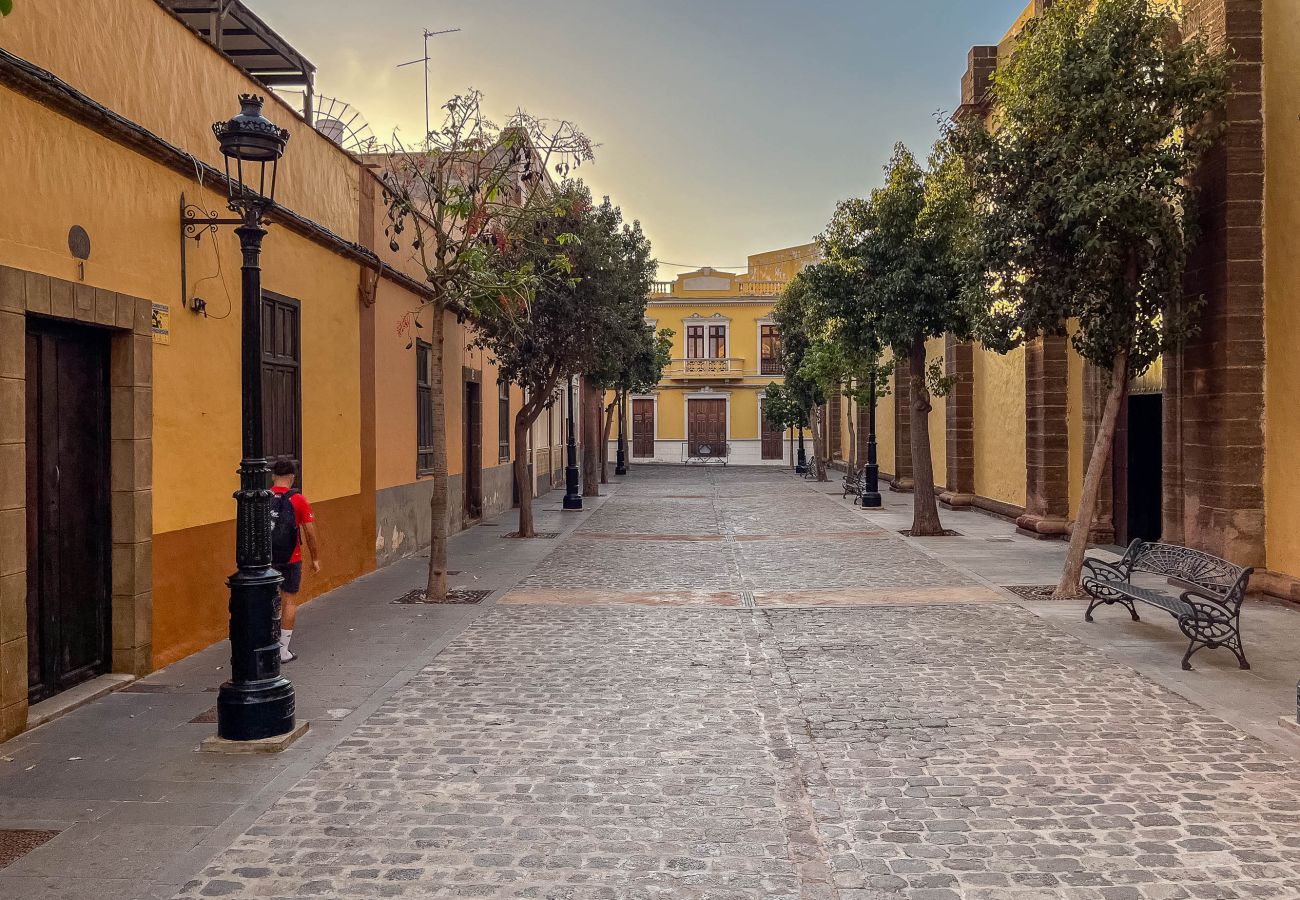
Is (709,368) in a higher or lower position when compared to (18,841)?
higher

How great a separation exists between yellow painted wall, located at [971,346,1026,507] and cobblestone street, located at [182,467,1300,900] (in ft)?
30.2

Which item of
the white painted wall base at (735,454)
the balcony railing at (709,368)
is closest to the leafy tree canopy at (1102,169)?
the white painted wall base at (735,454)

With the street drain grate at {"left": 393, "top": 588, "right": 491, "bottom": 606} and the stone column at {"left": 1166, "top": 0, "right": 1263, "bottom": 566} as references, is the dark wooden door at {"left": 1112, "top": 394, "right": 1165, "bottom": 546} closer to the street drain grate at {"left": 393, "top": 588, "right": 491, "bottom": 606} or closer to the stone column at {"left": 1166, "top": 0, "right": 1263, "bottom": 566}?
the stone column at {"left": 1166, "top": 0, "right": 1263, "bottom": 566}

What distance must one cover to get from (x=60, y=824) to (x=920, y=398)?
45.4 ft

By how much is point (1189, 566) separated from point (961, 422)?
1230cm

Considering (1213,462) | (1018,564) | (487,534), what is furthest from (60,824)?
(487,534)

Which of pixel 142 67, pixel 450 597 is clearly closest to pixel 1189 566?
pixel 450 597

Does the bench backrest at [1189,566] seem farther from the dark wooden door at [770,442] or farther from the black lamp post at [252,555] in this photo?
the dark wooden door at [770,442]

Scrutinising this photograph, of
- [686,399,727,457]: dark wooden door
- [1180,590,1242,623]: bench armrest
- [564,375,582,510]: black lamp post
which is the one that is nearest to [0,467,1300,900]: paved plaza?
[1180,590,1242,623]: bench armrest

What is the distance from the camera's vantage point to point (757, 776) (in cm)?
506

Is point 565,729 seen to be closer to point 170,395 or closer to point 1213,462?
point 170,395

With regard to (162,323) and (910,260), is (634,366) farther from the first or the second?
(162,323)

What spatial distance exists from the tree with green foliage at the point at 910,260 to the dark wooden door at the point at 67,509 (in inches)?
457

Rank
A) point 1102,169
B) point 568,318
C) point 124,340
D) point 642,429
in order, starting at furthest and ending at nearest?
point 642,429
point 568,318
point 1102,169
point 124,340
